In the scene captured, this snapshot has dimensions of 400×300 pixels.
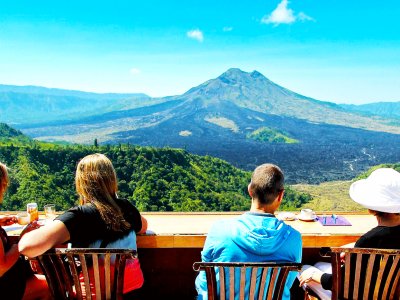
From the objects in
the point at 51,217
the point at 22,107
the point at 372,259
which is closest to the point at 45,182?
the point at 51,217

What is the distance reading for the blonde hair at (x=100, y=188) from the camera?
183 cm

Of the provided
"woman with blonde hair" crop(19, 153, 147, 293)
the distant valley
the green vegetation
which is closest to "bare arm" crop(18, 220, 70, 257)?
"woman with blonde hair" crop(19, 153, 147, 293)

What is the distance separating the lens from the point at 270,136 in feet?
404

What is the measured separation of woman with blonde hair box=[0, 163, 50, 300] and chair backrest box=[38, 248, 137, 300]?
0.25m

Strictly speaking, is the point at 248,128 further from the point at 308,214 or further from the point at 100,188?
the point at 100,188

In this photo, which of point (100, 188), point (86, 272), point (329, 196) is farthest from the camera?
point (329, 196)

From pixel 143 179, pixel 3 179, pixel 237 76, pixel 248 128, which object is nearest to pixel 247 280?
pixel 3 179

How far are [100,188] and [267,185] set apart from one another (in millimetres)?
776

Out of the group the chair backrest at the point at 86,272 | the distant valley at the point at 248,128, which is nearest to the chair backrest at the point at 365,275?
the chair backrest at the point at 86,272

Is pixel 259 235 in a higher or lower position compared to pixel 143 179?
higher

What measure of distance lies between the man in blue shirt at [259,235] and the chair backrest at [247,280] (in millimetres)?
82

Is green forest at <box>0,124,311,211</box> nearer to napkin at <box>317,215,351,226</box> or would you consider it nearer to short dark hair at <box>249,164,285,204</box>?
napkin at <box>317,215,351,226</box>

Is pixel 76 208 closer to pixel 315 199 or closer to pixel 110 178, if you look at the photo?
pixel 110 178

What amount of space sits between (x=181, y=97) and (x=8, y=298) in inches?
6598
